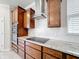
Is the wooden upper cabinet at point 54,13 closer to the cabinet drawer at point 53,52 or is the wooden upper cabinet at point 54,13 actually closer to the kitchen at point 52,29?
the kitchen at point 52,29

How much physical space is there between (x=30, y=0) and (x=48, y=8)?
2020mm

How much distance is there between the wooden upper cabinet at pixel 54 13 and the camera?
368 centimetres

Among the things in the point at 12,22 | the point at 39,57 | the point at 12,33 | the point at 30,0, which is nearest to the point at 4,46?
the point at 12,33

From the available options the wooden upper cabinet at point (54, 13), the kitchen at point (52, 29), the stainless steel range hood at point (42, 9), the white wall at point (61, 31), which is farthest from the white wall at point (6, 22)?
the wooden upper cabinet at point (54, 13)

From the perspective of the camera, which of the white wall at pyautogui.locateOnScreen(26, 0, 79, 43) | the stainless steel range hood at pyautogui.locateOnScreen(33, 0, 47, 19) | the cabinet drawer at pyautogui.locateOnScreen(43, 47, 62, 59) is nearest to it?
the cabinet drawer at pyautogui.locateOnScreen(43, 47, 62, 59)

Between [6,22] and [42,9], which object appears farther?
[6,22]

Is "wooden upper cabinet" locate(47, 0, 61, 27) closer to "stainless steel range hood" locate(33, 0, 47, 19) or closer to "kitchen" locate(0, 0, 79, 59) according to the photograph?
"kitchen" locate(0, 0, 79, 59)

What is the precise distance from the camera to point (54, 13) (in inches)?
152

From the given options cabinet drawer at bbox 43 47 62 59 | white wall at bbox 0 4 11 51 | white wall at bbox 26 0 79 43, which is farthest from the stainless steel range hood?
white wall at bbox 0 4 11 51

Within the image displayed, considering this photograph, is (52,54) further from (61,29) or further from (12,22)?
(12,22)

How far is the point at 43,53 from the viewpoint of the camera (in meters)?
3.22

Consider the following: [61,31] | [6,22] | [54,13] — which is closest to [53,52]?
[61,31]

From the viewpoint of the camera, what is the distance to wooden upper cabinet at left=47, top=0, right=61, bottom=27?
12.1ft

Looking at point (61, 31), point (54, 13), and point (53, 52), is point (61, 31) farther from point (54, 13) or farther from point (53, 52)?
point (53, 52)
